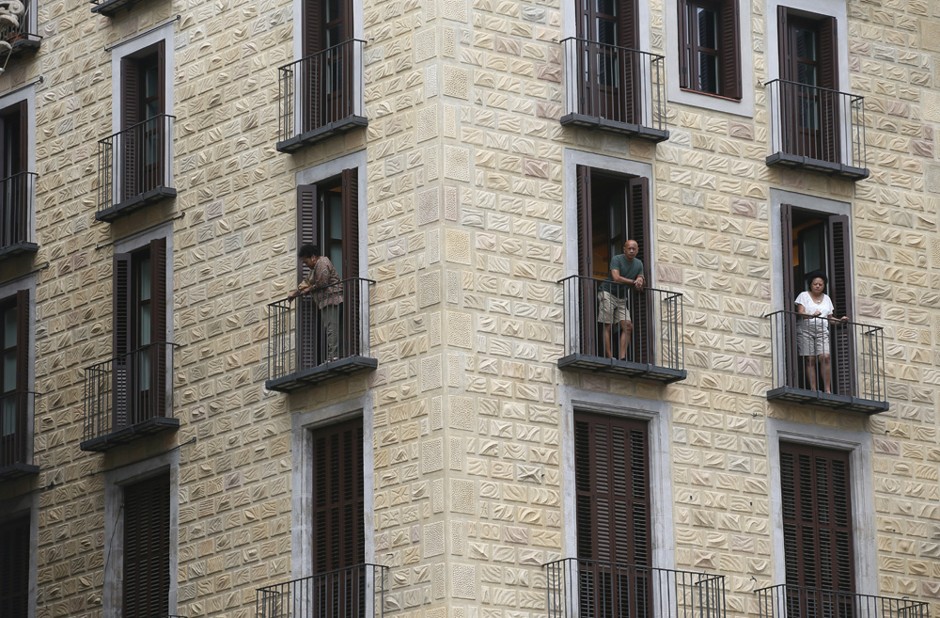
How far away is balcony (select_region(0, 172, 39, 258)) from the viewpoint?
50938 millimetres

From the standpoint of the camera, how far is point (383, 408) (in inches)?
1725

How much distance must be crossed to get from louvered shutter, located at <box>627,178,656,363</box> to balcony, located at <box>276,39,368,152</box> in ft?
13.5

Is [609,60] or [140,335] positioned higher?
[609,60]

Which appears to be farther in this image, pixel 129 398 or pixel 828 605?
pixel 129 398

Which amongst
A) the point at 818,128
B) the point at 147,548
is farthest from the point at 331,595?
the point at 818,128

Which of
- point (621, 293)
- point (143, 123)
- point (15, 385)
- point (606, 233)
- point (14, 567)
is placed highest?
point (143, 123)

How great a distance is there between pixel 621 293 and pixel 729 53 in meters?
4.60

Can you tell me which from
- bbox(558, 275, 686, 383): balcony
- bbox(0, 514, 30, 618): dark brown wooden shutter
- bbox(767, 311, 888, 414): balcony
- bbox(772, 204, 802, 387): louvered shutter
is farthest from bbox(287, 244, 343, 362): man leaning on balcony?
bbox(0, 514, 30, 618): dark brown wooden shutter

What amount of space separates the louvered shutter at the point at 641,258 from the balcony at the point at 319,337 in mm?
3840

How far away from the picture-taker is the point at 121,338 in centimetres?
4872

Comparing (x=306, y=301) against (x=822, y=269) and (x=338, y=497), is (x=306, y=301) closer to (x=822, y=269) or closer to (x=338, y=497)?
(x=338, y=497)

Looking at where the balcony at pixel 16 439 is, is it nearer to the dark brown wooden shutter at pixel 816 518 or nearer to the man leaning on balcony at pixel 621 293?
the man leaning on balcony at pixel 621 293

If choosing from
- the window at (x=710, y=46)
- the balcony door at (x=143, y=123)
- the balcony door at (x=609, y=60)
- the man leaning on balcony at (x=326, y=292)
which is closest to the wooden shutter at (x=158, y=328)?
the balcony door at (x=143, y=123)

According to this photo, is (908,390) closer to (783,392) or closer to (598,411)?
(783,392)
